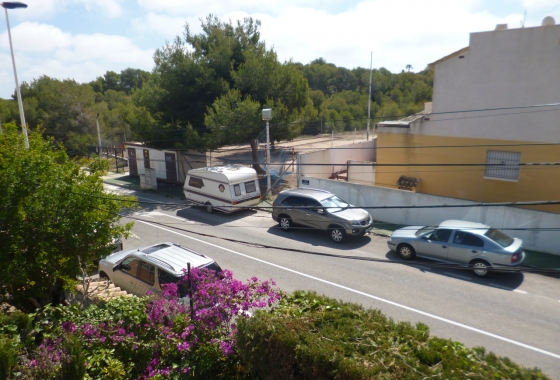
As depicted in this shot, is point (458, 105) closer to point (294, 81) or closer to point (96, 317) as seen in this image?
point (294, 81)

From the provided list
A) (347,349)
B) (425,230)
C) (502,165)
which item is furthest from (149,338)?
(502,165)

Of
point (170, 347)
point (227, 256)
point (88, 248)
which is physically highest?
point (88, 248)

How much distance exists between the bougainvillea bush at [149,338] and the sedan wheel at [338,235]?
8.76 meters

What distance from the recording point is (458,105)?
18844mm

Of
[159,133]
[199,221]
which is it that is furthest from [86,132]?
[199,221]

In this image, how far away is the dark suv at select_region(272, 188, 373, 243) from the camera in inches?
605

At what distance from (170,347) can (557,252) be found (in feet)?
42.6

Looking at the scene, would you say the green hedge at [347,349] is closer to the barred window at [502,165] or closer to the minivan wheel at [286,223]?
the minivan wheel at [286,223]

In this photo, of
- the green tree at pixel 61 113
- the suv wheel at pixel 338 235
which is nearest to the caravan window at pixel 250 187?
the suv wheel at pixel 338 235

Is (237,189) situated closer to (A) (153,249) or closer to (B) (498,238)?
(A) (153,249)

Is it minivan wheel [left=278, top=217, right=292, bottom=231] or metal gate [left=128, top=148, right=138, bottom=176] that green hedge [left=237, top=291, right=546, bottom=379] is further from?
metal gate [left=128, top=148, right=138, bottom=176]

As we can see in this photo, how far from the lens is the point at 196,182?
2052cm

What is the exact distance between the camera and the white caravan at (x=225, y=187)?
18.9 metres

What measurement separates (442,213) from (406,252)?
365cm
